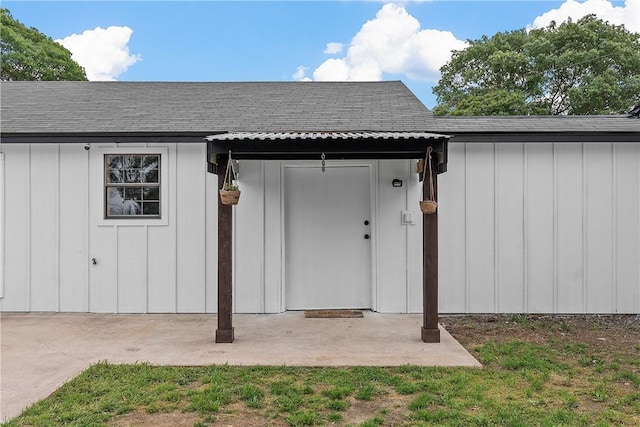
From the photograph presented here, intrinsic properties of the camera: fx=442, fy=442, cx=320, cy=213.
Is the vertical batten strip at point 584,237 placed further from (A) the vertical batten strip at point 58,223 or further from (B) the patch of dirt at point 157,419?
(A) the vertical batten strip at point 58,223

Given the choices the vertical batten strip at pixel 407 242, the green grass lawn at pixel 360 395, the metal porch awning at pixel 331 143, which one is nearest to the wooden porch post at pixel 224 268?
the metal porch awning at pixel 331 143

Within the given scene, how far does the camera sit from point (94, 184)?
5891 mm

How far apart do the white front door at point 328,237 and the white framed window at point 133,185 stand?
1671 millimetres

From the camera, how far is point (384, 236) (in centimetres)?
585

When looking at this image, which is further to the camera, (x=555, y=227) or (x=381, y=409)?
(x=555, y=227)

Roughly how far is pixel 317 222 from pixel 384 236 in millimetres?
929

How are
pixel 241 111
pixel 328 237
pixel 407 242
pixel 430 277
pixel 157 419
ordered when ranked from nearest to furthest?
pixel 157 419 → pixel 430 277 → pixel 407 242 → pixel 328 237 → pixel 241 111

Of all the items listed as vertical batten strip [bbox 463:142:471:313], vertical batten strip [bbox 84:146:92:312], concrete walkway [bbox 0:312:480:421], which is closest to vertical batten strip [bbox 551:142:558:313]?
vertical batten strip [bbox 463:142:471:313]

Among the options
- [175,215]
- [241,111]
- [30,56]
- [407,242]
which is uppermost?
[30,56]

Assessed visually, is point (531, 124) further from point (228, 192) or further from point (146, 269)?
point (146, 269)

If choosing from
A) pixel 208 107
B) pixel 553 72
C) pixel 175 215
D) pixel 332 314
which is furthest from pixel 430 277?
pixel 553 72

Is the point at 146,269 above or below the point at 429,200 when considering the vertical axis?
below

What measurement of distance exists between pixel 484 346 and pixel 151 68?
18465mm

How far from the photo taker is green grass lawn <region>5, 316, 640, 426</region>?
2.84 m
